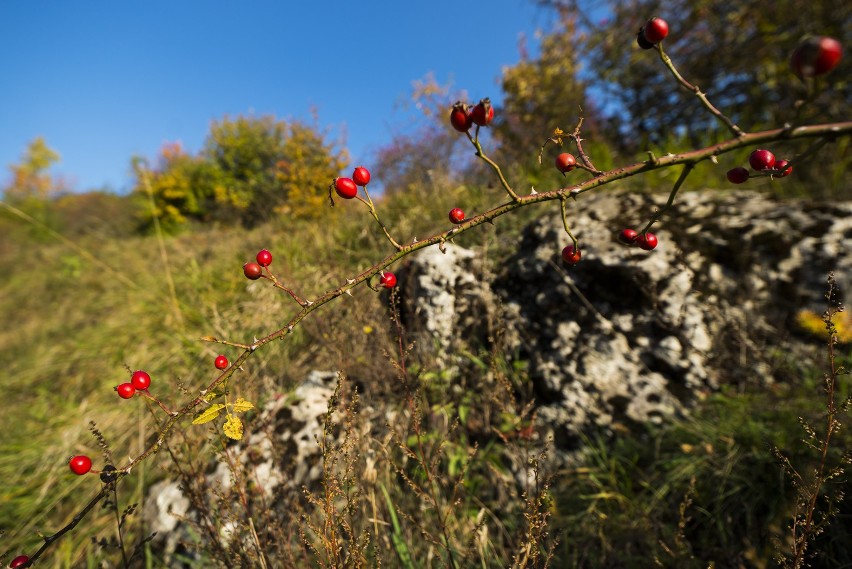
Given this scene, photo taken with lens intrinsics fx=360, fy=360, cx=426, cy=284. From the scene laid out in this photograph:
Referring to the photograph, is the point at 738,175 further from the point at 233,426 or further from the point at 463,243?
the point at 463,243

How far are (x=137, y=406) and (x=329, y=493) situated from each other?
2.57 meters

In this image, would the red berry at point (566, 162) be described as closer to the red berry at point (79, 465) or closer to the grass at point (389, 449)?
the grass at point (389, 449)

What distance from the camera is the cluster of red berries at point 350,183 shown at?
76cm

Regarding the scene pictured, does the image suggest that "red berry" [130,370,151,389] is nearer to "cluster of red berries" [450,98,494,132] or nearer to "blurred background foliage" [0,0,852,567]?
"blurred background foliage" [0,0,852,567]

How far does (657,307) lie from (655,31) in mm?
1652

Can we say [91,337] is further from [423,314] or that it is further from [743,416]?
[743,416]

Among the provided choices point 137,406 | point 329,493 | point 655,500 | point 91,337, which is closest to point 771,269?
point 655,500

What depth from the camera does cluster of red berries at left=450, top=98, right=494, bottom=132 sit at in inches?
24.1

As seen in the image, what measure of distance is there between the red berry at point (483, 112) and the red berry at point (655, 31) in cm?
30

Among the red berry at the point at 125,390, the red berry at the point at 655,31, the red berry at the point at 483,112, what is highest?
the red berry at the point at 655,31

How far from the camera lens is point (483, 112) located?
619mm

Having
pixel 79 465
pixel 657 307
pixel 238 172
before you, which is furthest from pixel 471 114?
pixel 238 172

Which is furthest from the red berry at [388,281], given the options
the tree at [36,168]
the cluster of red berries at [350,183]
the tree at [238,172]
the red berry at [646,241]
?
the tree at [36,168]

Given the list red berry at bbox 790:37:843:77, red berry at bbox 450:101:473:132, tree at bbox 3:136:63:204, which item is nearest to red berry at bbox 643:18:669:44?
red berry at bbox 790:37:843:77
